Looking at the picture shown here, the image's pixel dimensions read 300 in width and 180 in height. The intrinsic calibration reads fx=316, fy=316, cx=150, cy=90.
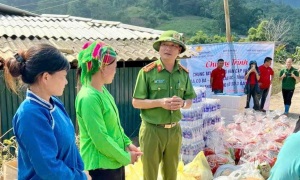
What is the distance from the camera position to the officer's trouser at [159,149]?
295 centimetres

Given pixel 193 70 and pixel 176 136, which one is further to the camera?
pixel 193 70

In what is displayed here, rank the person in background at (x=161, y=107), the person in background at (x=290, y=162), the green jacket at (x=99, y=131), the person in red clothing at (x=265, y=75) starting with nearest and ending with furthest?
the person in background at (x=290, y=162) → the green jacket at (x=99, y=131) → the person in background at (x=161, y=107) → the person in red clothing at (x=265, y=75)

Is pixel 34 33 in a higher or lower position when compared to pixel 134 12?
lower

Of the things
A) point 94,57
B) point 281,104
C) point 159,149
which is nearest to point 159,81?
point 159,149

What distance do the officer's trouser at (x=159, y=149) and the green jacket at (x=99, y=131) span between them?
2.69 ft

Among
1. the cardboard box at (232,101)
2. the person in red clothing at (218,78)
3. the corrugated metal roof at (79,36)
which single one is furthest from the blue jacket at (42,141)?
the person in red clothing at (218,78)

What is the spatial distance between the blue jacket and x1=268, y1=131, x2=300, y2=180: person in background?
97 centimetres

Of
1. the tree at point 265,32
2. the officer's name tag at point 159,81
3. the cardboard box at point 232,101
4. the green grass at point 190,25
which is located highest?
the green grass at point 190,25

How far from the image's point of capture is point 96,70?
2.06 meters

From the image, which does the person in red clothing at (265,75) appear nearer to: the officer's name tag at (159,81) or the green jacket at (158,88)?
the green jacket at (158,88)

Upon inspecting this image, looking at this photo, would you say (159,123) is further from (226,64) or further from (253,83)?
(226,64)

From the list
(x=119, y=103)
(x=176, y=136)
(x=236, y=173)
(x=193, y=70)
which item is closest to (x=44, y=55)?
(x=176, y=136)

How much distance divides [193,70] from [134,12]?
48058 mm

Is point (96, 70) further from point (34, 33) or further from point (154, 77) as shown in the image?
point (34, 33)
